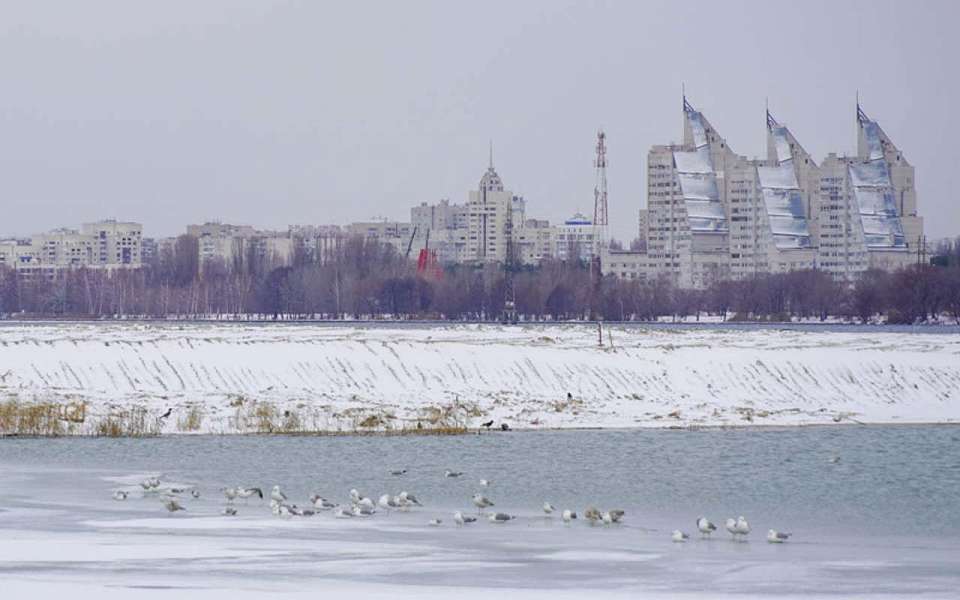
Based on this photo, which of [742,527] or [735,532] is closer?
[742,527]

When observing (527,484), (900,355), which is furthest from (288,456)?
(900,355)

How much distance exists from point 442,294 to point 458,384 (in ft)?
341

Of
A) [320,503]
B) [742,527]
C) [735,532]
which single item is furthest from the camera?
[320,503]

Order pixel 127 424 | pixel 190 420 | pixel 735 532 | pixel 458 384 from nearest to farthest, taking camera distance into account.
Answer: pixel 735 532, pixel 127 424, pixel 190 420, pixel 458 384

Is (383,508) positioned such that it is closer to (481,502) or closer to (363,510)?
(363,510)

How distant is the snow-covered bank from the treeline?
240 feet

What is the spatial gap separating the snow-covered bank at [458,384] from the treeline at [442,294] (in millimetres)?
73145

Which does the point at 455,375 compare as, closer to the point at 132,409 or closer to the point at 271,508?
the point at 132,409

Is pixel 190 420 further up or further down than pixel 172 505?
further up

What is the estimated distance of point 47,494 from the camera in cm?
2433

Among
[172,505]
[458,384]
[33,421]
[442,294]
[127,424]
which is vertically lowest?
[172,505]

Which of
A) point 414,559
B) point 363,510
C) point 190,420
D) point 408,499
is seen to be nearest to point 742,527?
point 414,559

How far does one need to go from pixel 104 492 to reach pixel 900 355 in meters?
29.9

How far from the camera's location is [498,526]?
70.5 ft
